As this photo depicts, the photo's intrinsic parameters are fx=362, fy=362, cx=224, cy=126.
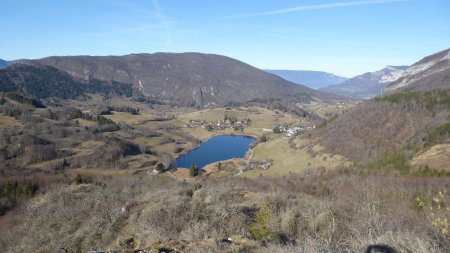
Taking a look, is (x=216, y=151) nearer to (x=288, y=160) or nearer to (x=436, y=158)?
(x=288, y=160)

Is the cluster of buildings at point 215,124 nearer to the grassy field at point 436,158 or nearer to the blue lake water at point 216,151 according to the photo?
the blue lake water at point 216,151

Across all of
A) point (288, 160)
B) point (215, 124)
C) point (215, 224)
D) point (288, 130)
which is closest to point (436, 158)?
point (288, 160)

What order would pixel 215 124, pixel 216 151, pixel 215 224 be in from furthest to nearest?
1. pixel 215 124
2. pixel 216 151
3. pixel 215 224

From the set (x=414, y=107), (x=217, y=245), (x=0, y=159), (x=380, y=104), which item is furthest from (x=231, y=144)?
(x=217, y=245)

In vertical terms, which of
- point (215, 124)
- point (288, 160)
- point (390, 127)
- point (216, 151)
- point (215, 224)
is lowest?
point (216, 151)

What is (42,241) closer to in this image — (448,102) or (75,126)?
(448,102)

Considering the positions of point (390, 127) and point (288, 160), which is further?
point (288, 160)

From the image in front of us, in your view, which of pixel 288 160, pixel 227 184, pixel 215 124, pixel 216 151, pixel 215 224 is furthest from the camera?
pixel 215 124
